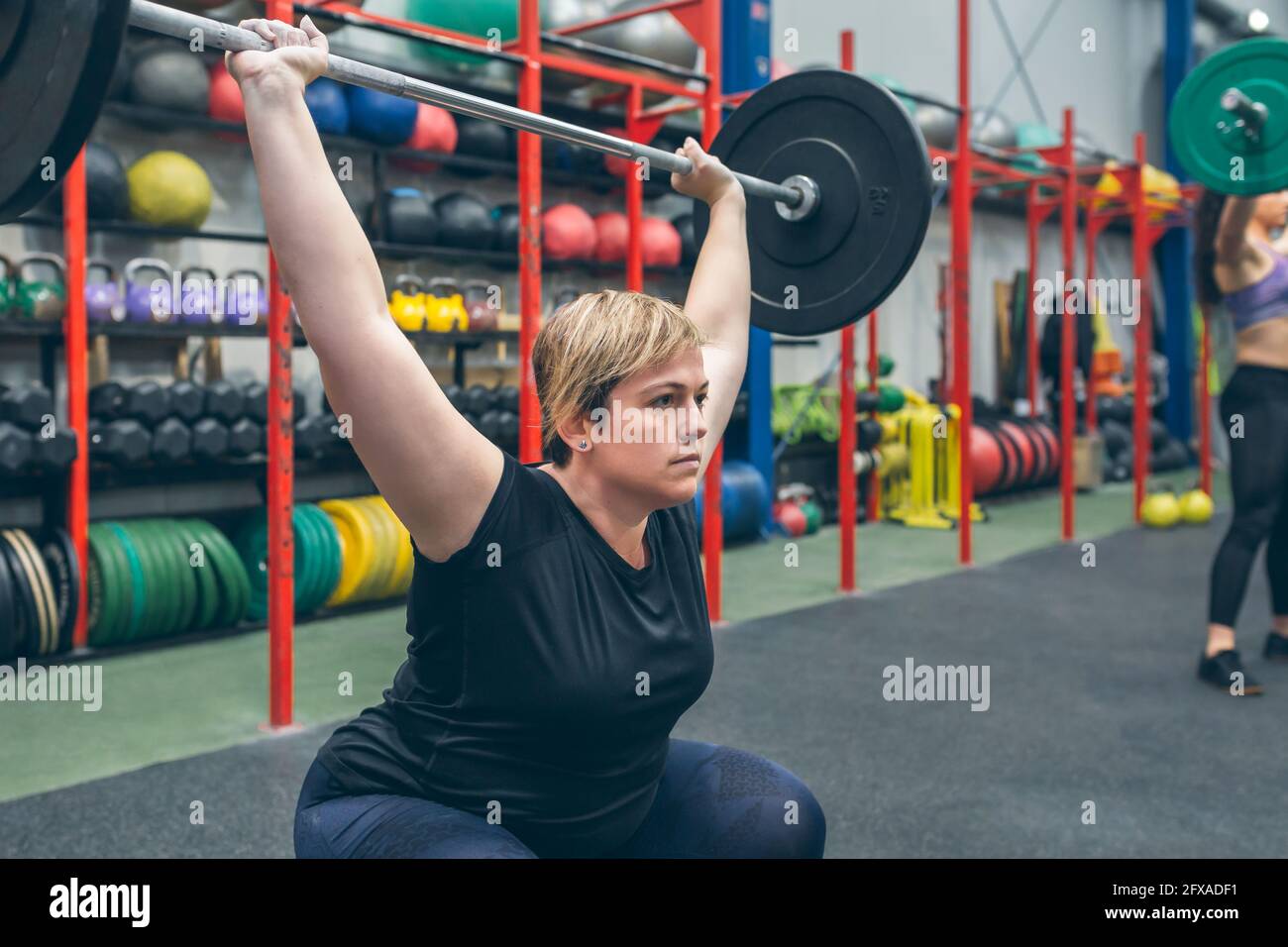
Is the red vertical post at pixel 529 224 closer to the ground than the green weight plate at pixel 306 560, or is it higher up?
higher up

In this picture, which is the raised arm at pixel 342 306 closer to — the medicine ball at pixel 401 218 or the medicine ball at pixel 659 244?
the medicine ball at pixel 401 218

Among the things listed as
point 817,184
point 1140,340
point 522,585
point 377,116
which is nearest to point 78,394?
point 377,116

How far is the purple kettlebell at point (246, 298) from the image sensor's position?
375 centimetres

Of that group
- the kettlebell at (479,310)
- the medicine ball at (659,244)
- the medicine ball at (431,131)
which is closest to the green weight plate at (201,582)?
the kettlebell at (479,310)

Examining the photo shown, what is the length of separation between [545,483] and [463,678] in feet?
0.60

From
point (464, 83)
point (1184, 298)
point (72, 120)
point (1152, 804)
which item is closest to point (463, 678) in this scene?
point (72, 120)

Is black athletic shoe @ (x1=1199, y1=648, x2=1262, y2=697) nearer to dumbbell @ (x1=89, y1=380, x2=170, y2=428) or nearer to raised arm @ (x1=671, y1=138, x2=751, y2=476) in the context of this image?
raised arm @ (x1=671, y1=138, x2=751, y2=476)

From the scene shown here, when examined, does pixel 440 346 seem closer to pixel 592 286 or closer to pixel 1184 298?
pixel 592 286

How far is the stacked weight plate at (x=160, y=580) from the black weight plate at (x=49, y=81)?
253 centimetres

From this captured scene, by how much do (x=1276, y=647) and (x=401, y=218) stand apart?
292cm

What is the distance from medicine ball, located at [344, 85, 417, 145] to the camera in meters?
3.92

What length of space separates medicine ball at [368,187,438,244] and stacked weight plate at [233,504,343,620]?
97 cm

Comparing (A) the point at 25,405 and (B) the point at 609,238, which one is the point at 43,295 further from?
(B) the point at 609,238

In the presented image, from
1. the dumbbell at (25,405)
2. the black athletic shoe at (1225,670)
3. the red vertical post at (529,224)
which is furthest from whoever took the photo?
the dumbbell at (25,405)
